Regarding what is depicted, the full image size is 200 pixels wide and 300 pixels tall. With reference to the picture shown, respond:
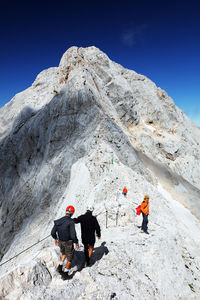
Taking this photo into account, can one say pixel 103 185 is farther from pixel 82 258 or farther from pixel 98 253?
pixel 82 258

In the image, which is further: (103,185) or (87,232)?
(103,185)

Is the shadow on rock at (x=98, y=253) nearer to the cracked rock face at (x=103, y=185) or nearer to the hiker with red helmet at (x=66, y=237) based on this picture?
the cracked rock face at (x=103, y=185)

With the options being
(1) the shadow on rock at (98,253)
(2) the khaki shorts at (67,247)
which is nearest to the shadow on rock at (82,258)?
(1) the shadow on rock at (98,253)

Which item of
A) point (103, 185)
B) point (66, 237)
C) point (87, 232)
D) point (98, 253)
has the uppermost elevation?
point (87, 232)

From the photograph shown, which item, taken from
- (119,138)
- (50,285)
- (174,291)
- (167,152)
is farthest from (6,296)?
(167,152)

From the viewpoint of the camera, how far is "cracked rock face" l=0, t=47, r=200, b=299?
17.9 feet

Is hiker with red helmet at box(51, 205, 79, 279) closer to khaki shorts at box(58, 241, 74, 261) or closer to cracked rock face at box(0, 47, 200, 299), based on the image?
khaki shorts at box(58, 241, 74, 261)

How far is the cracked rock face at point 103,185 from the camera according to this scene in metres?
5.46

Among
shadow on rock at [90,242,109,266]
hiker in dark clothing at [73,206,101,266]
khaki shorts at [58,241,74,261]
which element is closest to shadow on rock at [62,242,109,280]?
shadow on rock at [90,242,109,266]

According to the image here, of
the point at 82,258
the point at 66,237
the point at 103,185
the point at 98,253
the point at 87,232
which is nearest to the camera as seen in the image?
the point at 66,237

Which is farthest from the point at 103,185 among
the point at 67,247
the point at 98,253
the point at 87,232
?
the point at 67,247

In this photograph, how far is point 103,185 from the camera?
13586 mm

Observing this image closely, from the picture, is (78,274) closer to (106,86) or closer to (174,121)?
(106,86)

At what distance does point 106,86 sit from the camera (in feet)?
120
